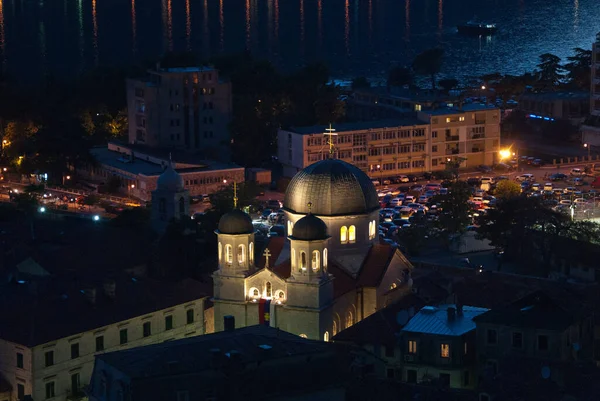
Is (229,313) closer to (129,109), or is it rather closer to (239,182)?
(239,182)

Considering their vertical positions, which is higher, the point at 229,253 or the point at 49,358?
the point at 229,253

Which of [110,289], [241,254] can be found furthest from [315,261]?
[110,289]

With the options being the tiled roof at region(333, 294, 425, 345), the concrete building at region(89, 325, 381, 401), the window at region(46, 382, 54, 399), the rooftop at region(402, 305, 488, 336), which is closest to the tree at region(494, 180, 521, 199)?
the tiled roof at region(333, 294, 425, 345)

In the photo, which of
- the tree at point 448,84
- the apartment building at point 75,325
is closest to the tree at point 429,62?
the tree at point 448,84

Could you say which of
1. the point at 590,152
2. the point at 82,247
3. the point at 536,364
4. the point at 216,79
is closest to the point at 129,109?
the point at 216,79

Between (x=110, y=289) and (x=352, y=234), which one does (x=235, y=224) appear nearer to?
(x=352, y=234)

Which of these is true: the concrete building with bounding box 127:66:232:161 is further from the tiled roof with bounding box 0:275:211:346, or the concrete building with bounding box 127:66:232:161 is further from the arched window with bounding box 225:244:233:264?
the arched window with bounding box 225:244:233:264

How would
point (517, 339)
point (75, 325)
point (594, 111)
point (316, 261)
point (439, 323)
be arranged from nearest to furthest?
point (517, 339) < point (439, 323) < point (75, 325) < point (316, 261) < point (594, 111)
